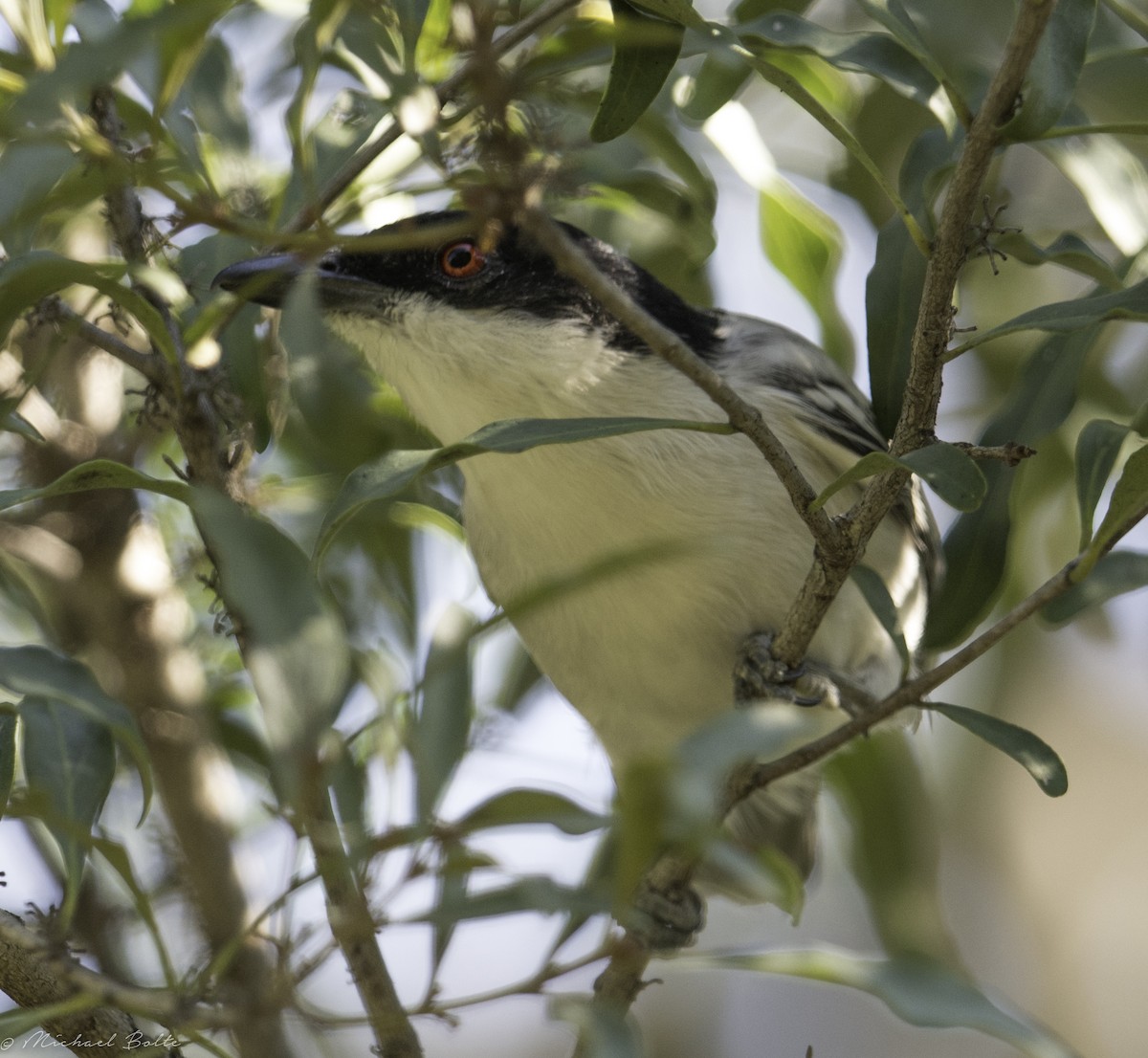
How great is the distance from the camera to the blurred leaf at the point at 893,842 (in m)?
4.11

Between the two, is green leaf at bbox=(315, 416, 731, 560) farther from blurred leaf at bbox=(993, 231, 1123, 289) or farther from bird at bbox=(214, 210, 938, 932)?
bird at bbox=(214, 210, 938, 932)

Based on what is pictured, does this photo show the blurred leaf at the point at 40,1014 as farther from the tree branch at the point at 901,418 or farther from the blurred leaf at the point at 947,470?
the blurred leaf at the point at 947,470

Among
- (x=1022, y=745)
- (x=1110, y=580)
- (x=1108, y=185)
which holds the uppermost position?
(x=1108, y=185)

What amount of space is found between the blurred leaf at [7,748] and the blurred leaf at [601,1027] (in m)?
1.16

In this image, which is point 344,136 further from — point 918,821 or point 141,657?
point 918,821

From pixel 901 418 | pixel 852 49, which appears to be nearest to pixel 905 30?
pixel 852 49

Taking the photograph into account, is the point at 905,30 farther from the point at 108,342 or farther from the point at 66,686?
the point at 66,686

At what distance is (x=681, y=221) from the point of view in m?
3.97

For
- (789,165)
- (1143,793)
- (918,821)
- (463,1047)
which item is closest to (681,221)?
(789,165)

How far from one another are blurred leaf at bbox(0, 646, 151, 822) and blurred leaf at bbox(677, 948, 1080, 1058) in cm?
97

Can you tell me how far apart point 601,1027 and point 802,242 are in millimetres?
2520

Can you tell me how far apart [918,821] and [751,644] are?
1.01m

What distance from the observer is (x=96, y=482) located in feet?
8.05

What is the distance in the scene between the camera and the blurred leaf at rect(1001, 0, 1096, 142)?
2.27 metres
